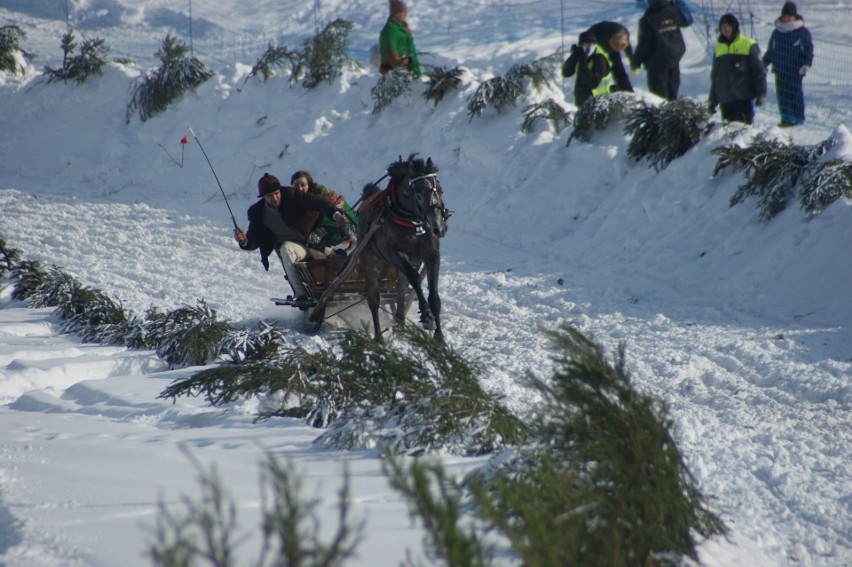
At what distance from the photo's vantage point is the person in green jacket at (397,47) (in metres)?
15.8

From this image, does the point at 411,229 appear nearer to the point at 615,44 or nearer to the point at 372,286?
the point at 372,286

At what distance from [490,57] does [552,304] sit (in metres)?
14.0

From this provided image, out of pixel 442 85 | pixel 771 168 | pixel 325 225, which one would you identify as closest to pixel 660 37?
pixel 442 85

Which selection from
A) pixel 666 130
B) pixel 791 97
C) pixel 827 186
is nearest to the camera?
pixel 827 186

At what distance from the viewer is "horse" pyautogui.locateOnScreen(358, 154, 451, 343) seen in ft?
24.7

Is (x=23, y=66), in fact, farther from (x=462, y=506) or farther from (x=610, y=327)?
(x=462, y=506)

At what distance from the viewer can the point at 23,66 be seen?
2155 cm

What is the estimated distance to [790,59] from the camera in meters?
12.2

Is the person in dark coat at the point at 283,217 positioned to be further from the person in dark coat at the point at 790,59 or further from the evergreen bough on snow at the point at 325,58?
the evergreen bough on snow at the point at 325,58

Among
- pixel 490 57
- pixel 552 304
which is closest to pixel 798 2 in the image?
pixel 490 57

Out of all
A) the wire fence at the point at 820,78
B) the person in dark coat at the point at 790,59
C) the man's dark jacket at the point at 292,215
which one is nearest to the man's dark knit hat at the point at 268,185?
the man's dark jacket at the point at 292,215

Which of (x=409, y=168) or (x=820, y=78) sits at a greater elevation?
(x=409, y=168)

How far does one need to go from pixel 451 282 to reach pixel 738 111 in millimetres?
4949

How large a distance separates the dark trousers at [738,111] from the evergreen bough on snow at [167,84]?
1127 centimetres
